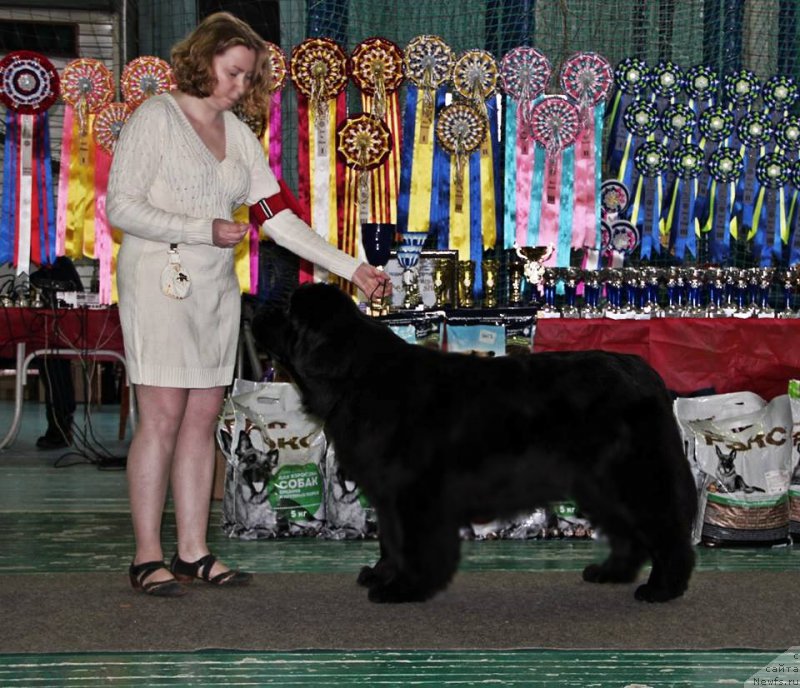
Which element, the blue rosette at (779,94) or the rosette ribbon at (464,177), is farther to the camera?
the blue rosette at (779,94)

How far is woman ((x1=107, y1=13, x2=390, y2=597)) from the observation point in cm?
277

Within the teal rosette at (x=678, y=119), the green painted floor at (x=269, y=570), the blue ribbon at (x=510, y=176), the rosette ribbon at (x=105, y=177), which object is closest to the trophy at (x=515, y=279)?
the blue ribbon at (x=510, y=176)

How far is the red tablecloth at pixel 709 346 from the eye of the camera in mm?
4227

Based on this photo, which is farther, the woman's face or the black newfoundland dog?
the woman's face

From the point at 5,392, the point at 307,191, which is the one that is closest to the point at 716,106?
the point at 307,191

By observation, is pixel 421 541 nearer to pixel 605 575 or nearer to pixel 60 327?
pixel 605 575

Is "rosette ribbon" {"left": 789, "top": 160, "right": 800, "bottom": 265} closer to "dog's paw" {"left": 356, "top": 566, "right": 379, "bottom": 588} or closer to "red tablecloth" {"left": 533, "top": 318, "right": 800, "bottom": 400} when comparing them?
"red tablecloth" {"left": 533, "top": 318, "right": 800, "bottom": 400}

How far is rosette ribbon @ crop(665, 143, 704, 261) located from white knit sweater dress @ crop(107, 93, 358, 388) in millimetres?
3039

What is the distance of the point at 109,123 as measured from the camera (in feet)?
18.5

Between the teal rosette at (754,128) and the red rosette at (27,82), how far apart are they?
11.3ft

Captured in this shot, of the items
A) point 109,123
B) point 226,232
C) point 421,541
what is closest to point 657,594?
point 421,541

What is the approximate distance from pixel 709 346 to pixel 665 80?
178cm

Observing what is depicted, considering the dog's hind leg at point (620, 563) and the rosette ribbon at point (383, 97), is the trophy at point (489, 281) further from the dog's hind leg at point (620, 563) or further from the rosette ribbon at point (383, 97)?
the dog's hind leg at point (620, 563)

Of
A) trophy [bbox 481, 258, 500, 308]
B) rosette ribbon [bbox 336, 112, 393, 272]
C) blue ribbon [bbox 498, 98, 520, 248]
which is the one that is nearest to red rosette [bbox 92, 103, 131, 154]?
rosette ribbon [bbox 336, 112, 393, 272]
